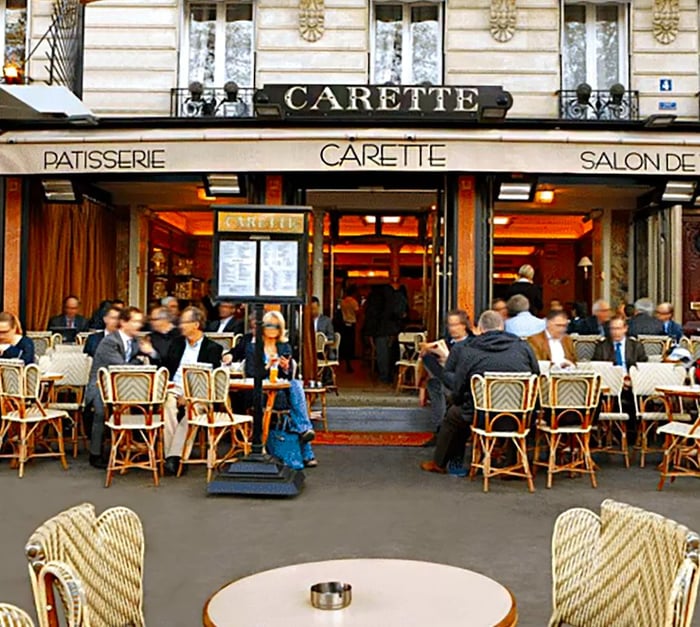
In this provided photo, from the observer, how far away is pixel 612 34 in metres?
13.1

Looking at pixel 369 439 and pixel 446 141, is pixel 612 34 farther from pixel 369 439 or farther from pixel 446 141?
pixel 369 439

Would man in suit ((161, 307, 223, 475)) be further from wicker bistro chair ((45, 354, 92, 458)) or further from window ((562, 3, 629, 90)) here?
window ((562, 3, 629, 90))

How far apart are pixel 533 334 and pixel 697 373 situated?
1730 millimetres

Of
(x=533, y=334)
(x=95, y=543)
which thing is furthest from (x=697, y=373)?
(x=95, y=543)

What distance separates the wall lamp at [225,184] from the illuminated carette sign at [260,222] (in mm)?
4734

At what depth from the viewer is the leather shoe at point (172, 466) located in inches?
315

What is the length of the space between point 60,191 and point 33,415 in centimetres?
472

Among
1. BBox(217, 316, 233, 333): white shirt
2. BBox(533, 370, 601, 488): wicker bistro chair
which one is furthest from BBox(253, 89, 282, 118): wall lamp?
BBox(533, 370, 601, 488): wicker bistro chair

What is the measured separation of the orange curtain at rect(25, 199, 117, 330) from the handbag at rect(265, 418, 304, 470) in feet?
18.7

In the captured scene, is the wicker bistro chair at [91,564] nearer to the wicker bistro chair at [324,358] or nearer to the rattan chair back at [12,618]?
the rattan chair back at [12,618]

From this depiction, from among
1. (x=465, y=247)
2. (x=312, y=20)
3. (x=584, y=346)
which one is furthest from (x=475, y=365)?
(x=312, y=20)

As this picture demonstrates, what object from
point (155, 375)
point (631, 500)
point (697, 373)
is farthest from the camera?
point (697, 373)

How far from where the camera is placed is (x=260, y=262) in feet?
23.0

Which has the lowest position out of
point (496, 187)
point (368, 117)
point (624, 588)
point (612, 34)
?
point (624, 588)
